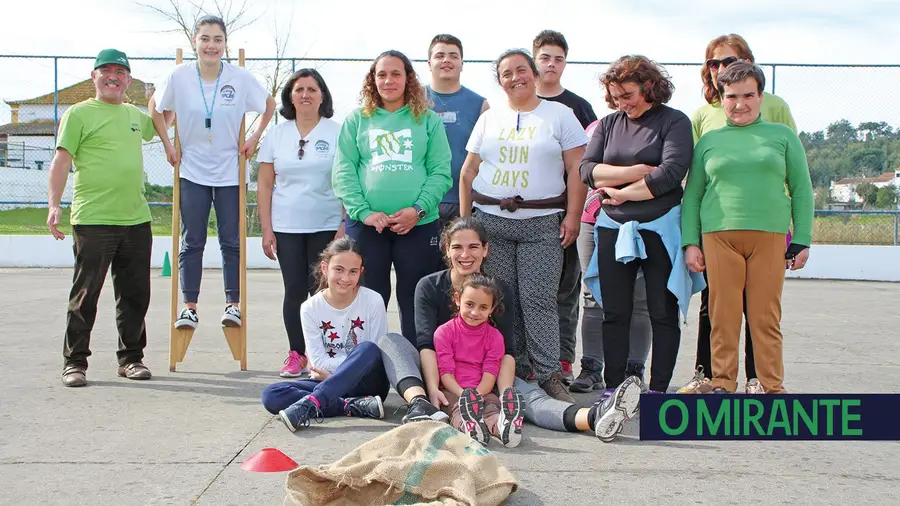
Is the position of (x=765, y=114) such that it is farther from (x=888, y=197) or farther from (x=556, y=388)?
(x=888, y=197)

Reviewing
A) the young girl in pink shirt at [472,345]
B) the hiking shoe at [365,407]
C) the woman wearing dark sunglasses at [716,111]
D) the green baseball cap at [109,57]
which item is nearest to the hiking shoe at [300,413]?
the hiking shoe at [365,407]

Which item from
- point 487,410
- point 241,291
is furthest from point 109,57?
point 487,410

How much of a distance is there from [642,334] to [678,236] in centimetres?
66

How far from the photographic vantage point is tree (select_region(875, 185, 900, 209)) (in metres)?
13.0

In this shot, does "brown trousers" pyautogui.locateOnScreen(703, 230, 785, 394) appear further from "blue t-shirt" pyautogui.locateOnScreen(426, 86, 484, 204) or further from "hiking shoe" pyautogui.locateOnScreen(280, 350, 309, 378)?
"hiking shoe" pyautogui.locateOnScreen(280, 350, 309, 378)

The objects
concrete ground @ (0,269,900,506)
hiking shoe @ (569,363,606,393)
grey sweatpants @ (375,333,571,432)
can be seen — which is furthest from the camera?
hiking shoe @ (569,363,606,393)

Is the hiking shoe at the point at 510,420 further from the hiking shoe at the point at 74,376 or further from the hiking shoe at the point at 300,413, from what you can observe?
the hiking shoe at the point at 74,376

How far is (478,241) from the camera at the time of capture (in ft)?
14.4

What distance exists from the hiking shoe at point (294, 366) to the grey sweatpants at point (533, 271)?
1.35 metres

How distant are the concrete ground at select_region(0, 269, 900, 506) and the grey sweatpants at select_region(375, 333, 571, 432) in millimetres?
84

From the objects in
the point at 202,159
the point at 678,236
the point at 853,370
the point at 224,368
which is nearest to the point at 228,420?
the point at 224,368

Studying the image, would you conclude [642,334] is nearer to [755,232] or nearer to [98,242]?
[755,232]

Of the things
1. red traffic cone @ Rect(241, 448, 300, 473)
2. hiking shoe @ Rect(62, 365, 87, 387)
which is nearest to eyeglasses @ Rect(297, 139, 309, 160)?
hiking shoe @ Rect(62, 365, 87, 387)

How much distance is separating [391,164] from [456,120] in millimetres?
762
